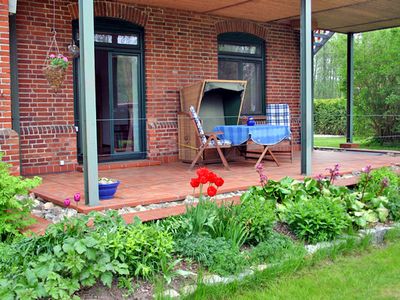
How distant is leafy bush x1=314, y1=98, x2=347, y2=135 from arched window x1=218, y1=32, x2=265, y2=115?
30.5ft

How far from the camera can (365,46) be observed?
13656 mm

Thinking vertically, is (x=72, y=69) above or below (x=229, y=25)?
below

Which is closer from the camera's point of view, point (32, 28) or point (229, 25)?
point (32, 28)

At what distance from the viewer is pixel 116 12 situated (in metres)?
7.85

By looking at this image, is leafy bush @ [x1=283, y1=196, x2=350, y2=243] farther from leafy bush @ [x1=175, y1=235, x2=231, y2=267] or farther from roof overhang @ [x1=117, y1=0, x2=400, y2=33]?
roof overhang @ [x1=117, y1=0, x2=400, y2=33]

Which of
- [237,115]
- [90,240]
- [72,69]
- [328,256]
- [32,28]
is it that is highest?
[32,28]

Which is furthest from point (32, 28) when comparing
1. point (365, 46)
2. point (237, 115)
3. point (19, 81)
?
point (365, 46)

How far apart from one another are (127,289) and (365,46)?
484 inches

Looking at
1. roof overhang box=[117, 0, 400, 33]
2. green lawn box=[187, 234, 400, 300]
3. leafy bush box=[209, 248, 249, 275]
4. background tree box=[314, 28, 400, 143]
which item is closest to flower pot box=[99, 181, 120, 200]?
leafy bush box=[209, 248, 249, 275]

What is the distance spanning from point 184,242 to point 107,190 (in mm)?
1773

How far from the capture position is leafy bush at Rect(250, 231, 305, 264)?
360 cm

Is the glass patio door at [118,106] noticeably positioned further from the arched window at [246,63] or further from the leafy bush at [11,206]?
the leafy bush at [11,206]

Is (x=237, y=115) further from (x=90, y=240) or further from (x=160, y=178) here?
(x=90, y=240)

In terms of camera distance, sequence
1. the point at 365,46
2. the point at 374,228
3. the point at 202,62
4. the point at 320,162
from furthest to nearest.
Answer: the point at 365,46
the point at 202,62
the point at 320,162
the point at 374,228
